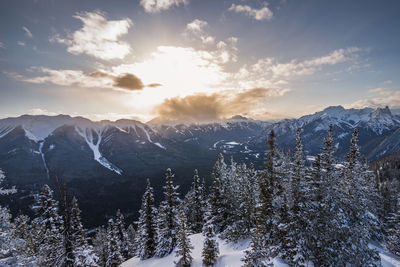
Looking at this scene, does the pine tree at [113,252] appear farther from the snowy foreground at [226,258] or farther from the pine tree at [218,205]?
the pine tree at [218,205]

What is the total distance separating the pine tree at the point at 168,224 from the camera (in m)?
28.4

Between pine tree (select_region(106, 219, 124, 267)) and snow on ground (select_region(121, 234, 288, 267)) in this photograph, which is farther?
pine tree (select_region(106, 219, 124, 267))

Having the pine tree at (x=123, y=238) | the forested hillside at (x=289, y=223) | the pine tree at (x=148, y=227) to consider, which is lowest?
the pine tree at (x=123, y=238)

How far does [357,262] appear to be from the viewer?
35.0ft


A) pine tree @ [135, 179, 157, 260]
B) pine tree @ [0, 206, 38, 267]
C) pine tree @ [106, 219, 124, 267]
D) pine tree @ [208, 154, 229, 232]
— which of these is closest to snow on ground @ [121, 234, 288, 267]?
pine tree @ [106, 219, 124, 267]

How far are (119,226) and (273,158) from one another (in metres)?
37.8

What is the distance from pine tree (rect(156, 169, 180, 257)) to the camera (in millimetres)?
28406

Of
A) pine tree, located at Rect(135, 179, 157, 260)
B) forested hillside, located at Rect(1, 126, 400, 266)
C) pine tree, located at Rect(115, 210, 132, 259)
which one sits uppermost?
forested hillside, located at Rect(1, 126, 400, 266)

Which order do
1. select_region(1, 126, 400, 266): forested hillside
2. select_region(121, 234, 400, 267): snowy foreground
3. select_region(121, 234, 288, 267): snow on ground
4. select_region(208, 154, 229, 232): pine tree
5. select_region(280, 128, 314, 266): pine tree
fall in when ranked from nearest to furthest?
select_region(1, 126, 400, 266): forested hillside → select_region(280, 128, 314, 266): pine tree → select_region(121, 234, 400, 267): snowy foreground → select_region(121, 234, 288, 267): snow on ground → select_region(208, 154, 229, 232): pine tree

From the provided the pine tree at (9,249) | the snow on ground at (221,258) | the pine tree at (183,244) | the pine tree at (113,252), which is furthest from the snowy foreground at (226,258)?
the pine tree at (9,249)

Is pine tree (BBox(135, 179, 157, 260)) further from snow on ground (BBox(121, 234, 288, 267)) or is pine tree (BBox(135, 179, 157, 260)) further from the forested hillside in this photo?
the forested hillside

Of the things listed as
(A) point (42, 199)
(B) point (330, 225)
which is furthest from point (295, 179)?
(A) point (42, 199)

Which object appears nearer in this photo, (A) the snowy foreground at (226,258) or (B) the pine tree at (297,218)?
(B) the pine tree at (297,218)

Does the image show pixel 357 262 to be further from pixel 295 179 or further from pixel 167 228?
pixel 167 228
